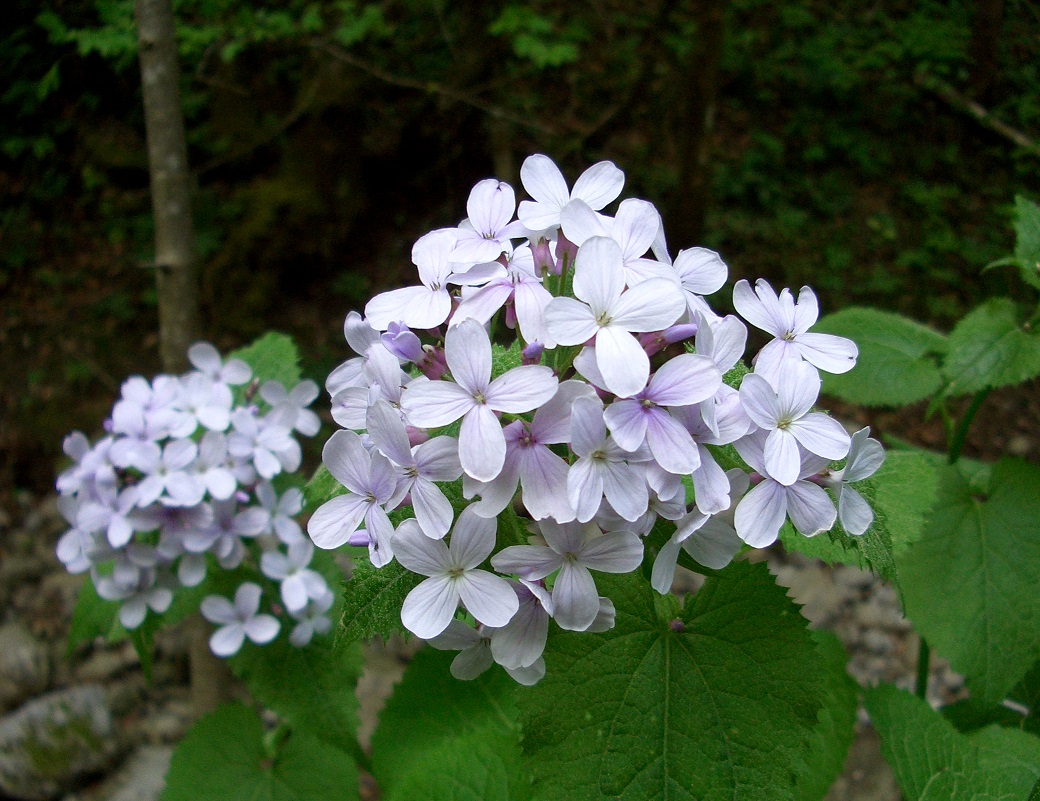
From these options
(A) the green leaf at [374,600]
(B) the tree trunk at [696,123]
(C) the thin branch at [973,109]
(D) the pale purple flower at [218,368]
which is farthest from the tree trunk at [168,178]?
(C) the thin branch at [973,109]

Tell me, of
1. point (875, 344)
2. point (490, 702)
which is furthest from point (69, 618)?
point (875, 344)

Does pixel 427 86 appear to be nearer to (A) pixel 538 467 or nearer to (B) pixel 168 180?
(B) pixel 168 180

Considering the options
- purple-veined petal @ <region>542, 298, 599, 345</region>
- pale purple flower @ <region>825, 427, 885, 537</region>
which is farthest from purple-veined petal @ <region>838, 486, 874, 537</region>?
purple-veined petal @ <region>542, 298, 599, 345</region>

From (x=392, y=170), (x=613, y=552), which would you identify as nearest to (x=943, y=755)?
(x=613, y=552)

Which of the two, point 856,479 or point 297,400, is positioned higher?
point 856,479

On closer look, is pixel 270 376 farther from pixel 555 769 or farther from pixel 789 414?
pixel 789 414

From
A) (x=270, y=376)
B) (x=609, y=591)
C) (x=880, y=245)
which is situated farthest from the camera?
(x=880, y=245)
